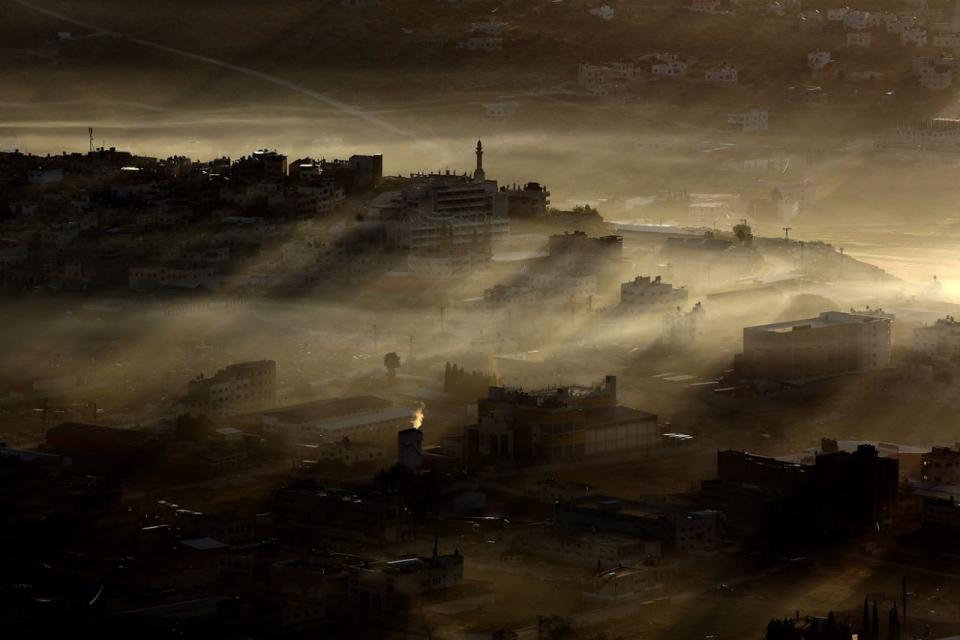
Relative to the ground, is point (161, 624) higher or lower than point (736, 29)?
lower

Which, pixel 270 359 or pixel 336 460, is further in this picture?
pixel 270 359

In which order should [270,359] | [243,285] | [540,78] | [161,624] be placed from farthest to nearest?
[540,78]
[243,285]
[270,359]
[161,624]

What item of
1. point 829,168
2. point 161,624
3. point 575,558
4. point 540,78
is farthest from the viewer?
point 540,78

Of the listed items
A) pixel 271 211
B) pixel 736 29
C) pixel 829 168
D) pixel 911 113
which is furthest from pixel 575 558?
pixel 736 29

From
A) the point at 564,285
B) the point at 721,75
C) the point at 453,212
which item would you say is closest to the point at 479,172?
the point at 453,212

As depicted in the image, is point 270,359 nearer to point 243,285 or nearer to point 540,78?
point 243,285

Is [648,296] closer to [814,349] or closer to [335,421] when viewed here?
[814,349]

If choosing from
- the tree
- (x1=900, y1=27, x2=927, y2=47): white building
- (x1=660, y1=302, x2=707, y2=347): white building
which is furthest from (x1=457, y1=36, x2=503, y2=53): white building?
the tree
